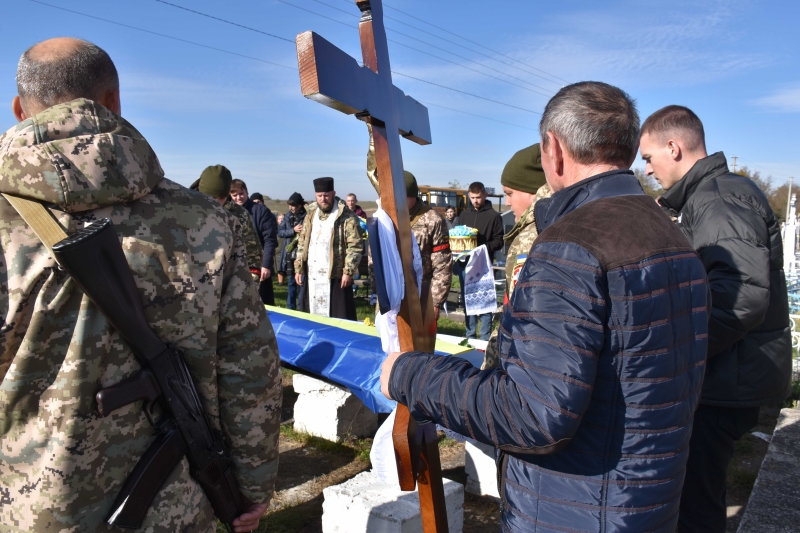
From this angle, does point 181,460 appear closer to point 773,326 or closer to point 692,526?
point 692,526

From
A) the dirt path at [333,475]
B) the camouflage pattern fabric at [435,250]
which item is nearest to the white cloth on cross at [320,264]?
the camouflage pattern fabric at [435,250]

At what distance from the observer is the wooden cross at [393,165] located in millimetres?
1391

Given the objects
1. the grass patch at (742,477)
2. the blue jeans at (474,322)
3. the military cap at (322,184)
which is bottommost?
the grass patch at (742,477)

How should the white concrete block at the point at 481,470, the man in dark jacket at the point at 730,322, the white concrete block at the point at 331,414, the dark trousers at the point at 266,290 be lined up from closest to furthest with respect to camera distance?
1. the man in dark jacket at the point at 730,322
2. the white concrete block at the point at 481,470
3. the white concrete block at the point at 331,414
4. the dark trousers at the point at 266,290

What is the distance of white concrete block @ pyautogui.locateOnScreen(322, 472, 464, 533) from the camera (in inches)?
97.0

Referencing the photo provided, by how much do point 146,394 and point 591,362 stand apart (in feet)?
3.41

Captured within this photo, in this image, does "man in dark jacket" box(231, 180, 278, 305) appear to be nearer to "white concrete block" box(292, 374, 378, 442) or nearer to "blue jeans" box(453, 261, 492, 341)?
"blue jeans" box(453, 261, 492, 341)

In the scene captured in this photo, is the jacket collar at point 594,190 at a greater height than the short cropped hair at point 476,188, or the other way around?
the short cropped hair at point 476,188

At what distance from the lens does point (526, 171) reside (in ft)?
8.34

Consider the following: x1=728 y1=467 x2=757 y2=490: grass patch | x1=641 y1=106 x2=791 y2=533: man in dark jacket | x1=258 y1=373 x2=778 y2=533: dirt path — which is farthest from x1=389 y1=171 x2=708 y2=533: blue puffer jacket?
x1=728 y1=467 x2=757 y2=490: grass patch

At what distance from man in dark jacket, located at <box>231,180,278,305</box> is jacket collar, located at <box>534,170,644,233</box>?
6245mm

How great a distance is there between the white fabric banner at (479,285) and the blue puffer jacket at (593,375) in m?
5.73

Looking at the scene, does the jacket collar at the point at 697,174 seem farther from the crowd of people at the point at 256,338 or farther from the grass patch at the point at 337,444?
the grass patch at the point at 337,444

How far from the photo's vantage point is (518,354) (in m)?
1.22
